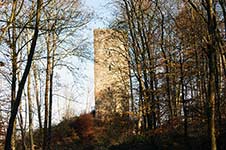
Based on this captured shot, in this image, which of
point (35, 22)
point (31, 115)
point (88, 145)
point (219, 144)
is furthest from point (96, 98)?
point (35, 22)

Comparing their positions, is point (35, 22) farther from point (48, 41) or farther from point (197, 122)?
point (197, 122)

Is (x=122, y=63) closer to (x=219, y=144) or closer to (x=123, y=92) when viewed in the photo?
(x=123, y=92)

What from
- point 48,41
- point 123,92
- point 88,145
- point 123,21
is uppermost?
point 123,21

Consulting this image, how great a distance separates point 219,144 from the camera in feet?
72.2

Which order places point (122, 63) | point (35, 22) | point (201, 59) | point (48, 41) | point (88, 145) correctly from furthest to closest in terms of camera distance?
point (88, 145) → point (122, 63) → point (201, 59) → point (48, 41) → point (35, 22)

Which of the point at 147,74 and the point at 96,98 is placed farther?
the point at 96,98

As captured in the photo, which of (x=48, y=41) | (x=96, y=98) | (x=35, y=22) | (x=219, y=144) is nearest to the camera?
(x=35, y=22)

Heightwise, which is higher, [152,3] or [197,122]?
[152,3]

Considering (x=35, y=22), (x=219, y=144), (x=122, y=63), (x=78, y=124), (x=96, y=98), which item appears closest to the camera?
(x=35, y=22)

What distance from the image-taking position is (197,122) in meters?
26.0

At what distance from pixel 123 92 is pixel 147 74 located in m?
7.97

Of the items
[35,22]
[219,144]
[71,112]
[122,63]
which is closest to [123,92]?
[122,63]

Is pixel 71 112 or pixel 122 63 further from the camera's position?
pixel 71 112

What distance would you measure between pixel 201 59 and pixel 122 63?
8.23 metres
